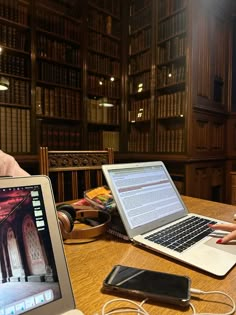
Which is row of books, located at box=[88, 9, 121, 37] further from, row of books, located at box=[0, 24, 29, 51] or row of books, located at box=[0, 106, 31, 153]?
row of books, located at box=[0, 106, 31, 153]

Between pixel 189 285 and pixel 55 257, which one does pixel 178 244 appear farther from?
pixel 55 257

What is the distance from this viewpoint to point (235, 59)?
279 cm

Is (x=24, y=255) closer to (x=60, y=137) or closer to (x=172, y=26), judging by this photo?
(x=60, y=137)

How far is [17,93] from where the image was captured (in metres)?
2.20

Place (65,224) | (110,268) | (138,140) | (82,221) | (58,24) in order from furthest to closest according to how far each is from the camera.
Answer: (138,140) < (58,24) < (82,221) < (65,224) < (110,268)

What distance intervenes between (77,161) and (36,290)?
120 centimetres

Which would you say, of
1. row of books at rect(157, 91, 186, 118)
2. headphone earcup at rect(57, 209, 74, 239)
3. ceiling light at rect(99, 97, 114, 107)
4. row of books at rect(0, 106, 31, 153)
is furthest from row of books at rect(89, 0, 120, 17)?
headphone earcup at rect(57, 209, 74, 239)

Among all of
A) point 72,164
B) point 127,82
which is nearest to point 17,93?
point 72,164

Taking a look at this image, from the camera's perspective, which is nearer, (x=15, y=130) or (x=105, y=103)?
(x=15, y=130)

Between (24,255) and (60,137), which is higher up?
(60,137)

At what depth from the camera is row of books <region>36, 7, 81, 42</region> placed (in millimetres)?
2293

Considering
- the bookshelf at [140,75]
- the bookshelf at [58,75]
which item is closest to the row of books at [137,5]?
the bookshelf at [140,75]

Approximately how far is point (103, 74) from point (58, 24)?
2.19 feet

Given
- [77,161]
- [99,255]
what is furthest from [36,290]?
[77,161]
